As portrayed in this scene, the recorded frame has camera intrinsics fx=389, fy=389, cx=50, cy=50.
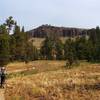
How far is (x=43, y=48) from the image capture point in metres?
147

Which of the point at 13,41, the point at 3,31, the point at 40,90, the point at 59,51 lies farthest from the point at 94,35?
the point at 40,90

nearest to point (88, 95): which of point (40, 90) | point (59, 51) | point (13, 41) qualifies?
point (40, 90)

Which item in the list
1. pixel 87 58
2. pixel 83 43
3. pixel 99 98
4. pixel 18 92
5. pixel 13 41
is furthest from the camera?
pixel 83 43

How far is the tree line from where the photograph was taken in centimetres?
6619

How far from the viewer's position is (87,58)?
114500mm

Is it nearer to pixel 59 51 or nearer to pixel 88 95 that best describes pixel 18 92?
pixel 88 95

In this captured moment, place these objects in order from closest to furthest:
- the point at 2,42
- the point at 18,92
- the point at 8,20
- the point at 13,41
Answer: the point at 18,92 < the point at 2,42 < the point at 8,20 < the point at 13,41

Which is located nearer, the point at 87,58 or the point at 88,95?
the point at 88,95

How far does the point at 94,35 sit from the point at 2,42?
8727 cm

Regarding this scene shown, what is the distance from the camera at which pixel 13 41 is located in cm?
7681

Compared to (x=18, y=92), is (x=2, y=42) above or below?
above

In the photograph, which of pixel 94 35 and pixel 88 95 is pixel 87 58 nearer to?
pixel 94 35

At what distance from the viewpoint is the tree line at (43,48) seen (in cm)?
6619

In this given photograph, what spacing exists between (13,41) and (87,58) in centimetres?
4207
